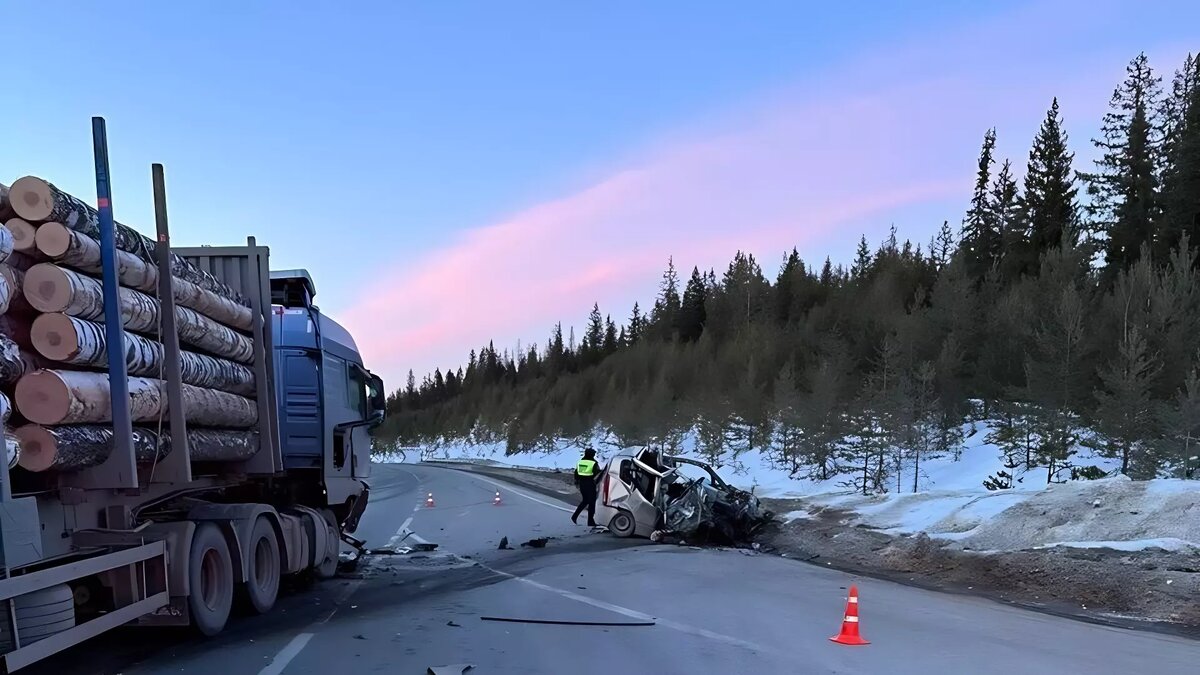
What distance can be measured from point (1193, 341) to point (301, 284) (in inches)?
1084

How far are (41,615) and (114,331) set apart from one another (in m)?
1.94

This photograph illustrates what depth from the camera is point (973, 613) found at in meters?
8.80

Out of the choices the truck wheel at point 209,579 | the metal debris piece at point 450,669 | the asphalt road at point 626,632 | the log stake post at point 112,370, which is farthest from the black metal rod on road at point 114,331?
the metal debris piece at point 450,669

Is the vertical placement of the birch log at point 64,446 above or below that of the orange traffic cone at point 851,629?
above

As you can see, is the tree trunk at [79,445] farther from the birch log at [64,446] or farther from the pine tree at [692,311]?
the pine tree at [692,311]

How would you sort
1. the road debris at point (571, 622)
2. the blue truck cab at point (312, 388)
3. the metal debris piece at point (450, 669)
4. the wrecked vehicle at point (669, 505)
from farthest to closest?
the wrecked vehicle at point (669, 505) → the blue truck cab at point (312, 388) → the road debris at point (571, 622) → the metal debris piece at point (450, 669)

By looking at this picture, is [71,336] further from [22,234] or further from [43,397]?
[22,234]

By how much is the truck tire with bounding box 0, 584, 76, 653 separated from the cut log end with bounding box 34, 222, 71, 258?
7.17ft

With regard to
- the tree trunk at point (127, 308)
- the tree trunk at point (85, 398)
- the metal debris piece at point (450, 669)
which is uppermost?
the tree trunk at point (127, 308)

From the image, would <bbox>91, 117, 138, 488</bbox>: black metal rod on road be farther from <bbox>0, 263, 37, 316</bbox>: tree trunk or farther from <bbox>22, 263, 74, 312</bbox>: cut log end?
<bbox>0, 263, 37, 316</bbox>: tree trunk

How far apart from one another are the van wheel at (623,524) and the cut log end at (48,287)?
1204 centimetres

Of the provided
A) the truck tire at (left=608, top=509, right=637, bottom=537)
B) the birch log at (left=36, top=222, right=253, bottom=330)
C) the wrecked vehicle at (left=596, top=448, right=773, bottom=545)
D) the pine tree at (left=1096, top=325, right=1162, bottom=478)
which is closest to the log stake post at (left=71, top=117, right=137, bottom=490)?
the birch log at (left=36, top=222, right=253, bottom=330)

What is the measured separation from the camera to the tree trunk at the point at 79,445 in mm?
5270

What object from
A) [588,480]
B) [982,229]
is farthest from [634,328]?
[588,480]
